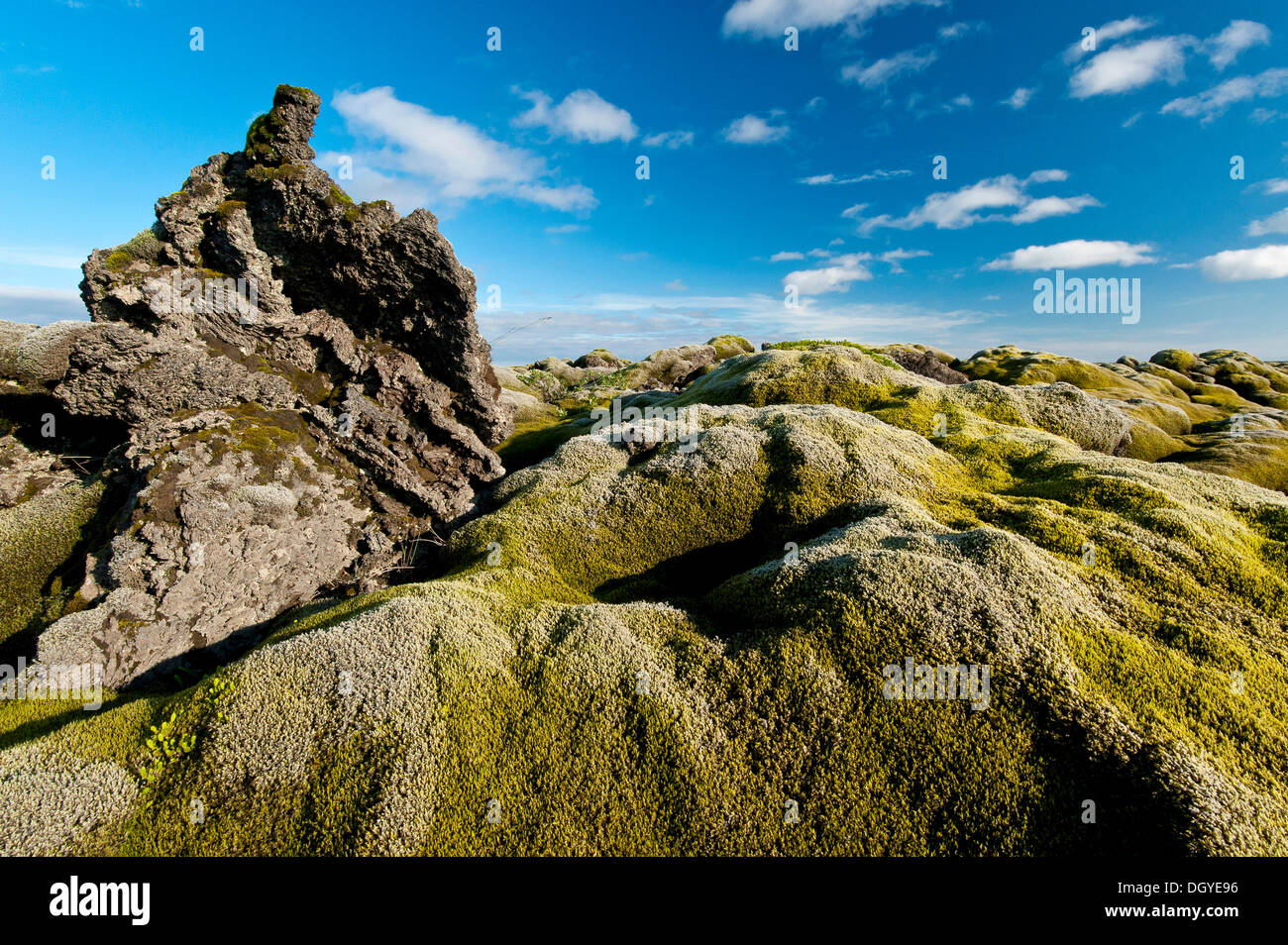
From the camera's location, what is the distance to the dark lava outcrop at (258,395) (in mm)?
15211

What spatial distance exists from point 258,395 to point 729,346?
255 feet

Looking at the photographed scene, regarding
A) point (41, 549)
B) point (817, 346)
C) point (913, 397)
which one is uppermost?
point (817, 346)

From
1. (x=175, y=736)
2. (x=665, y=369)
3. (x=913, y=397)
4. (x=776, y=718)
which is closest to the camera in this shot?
(x=175, y=736)

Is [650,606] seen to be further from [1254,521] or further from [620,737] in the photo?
[1254,521]

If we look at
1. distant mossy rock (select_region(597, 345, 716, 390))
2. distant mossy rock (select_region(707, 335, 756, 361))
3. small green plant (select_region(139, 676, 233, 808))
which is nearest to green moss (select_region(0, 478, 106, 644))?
small green plant (select_region(139, 676, 233, 808))

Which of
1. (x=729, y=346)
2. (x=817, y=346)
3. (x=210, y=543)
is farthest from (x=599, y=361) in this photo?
(x=210, y=543)

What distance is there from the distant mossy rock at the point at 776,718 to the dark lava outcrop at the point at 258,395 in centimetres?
376

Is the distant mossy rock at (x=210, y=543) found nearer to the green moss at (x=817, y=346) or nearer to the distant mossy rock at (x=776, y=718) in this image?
the distant mossy rock at (x=776, y=718)

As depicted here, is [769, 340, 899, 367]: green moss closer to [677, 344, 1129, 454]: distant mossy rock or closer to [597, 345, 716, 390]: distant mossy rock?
[677, 344, 1129, 454]: distant mossy rock

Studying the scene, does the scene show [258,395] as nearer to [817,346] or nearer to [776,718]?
[776,718]

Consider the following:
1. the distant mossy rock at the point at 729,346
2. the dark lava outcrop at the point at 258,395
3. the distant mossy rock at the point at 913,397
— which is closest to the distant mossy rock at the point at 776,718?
the dark lava outcrop at the point at 258,395

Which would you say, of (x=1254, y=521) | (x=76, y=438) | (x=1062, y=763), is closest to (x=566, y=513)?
(x=1062, y=763)

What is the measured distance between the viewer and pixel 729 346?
3558 inches
